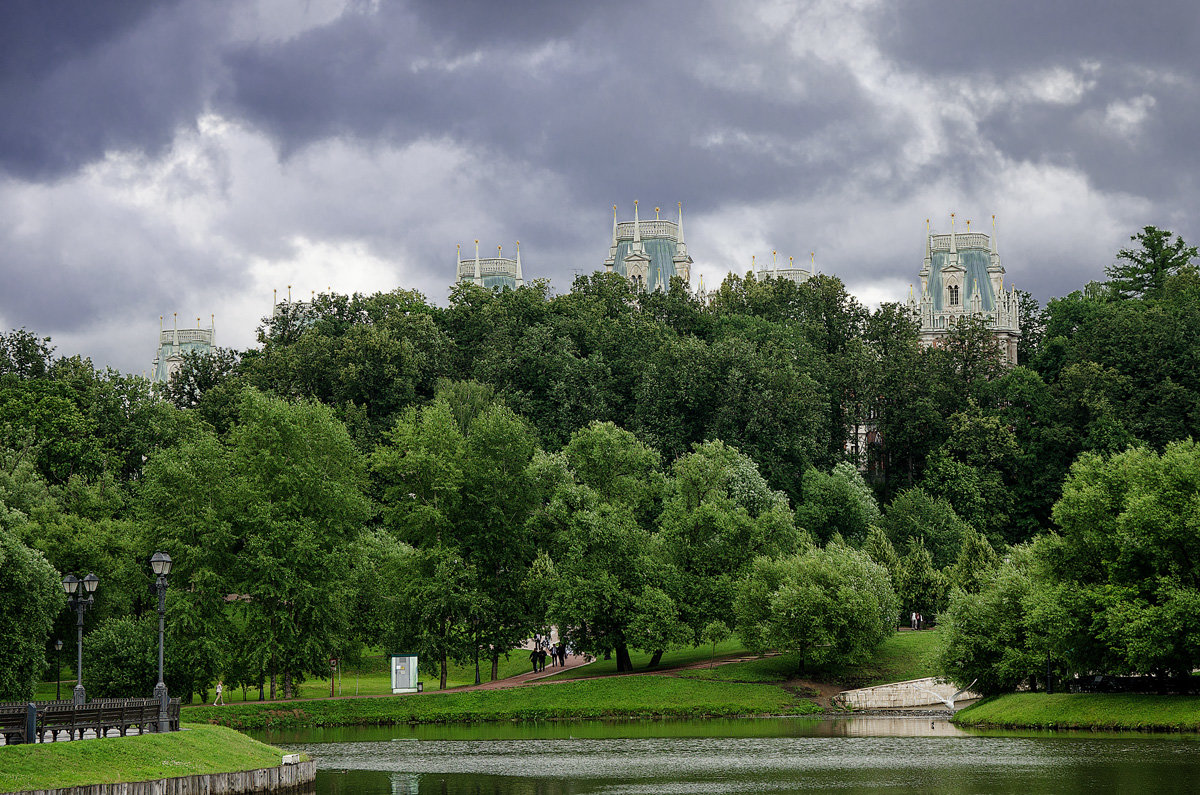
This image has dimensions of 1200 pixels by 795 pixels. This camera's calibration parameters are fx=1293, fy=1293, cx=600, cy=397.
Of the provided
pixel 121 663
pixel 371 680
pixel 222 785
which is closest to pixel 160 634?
pixel 222 785

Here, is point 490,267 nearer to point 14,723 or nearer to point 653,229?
point 653,229

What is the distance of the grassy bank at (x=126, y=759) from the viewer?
1048 inches

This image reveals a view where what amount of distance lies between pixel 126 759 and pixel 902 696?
37.6 m

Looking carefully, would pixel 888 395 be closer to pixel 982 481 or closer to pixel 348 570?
pixel 982 481

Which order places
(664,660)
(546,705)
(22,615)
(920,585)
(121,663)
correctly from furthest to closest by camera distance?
(920,585), (664,660), (546,705), (121,663), (22,615)

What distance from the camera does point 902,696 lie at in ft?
189

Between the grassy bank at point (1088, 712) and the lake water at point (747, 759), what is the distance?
1.59 metres

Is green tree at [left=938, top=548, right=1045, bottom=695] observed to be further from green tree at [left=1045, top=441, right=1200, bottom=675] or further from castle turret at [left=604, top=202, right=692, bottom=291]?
castle turret at [left=604, top=202, right=692, bottom=291]

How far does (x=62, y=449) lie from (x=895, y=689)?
56.3 meters

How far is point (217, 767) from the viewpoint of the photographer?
3141cm

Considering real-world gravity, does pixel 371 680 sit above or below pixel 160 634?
below

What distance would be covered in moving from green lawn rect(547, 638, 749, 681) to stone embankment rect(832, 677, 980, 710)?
6887mm

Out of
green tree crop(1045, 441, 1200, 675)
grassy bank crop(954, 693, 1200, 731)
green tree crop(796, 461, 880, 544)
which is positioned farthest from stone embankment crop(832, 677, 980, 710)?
green tree crop(796, 461, 880, 544)

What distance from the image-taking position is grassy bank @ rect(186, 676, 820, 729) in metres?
55.8
